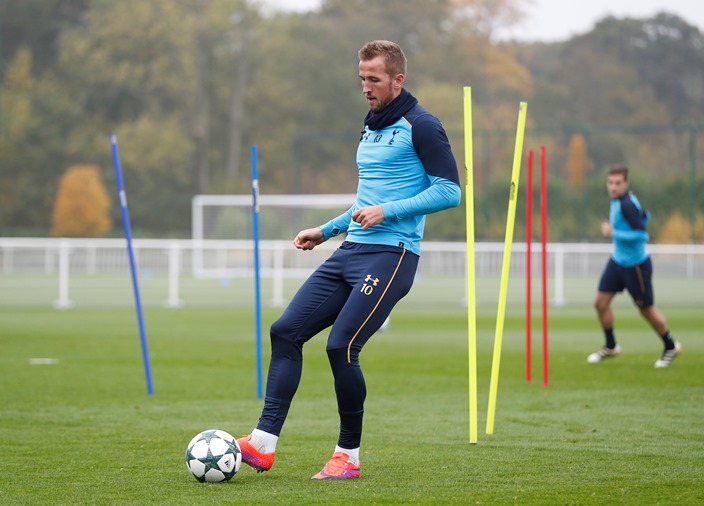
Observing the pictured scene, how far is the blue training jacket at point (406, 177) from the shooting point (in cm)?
638

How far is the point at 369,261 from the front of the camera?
652 cm

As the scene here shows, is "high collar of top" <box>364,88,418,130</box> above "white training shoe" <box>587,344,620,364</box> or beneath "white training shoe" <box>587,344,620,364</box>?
above

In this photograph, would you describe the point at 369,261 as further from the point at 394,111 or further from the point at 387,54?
the point at 387,54

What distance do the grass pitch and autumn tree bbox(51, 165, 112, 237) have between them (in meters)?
38.1

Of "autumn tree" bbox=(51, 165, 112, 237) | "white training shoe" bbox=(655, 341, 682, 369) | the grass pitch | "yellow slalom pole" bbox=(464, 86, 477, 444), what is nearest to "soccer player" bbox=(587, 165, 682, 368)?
"white training shoe" bbox=(655, 341, 682, 369)

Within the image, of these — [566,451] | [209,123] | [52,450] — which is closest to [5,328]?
[52,450]

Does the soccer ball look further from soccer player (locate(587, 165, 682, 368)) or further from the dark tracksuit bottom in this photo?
soccer player (locate(587, 165, 682, 368))

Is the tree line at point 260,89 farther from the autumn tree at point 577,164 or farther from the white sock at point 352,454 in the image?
the white sock at point 352,454

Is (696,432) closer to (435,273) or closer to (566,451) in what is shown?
(566,451)

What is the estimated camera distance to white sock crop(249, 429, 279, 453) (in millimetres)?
6504

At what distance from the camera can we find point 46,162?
60062 millimetres

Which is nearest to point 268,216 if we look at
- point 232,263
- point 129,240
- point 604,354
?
point 232,263

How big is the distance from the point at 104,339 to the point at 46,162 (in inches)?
1728

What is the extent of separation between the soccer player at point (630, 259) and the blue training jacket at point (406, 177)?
7.02 meters
